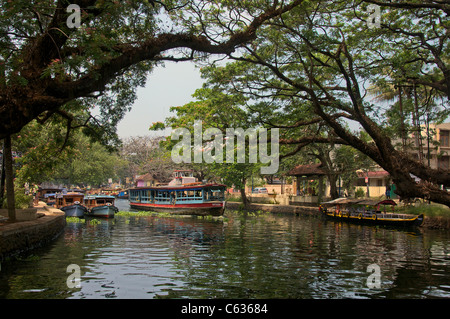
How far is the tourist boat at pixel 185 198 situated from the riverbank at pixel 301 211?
7010 mm

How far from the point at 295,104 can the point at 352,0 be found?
15.0 feet

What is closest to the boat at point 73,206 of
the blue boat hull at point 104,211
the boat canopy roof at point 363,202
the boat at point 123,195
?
the blue boat hull at point 104,211

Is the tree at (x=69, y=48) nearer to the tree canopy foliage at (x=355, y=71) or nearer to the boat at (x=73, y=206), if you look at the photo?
the tree canopy foliage at (x=355, y=71)

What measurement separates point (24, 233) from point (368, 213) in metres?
21.1

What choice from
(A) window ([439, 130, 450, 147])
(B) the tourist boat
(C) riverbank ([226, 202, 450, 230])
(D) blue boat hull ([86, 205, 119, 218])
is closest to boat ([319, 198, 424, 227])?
(C) riverbank ([226, 202, 450, 230])

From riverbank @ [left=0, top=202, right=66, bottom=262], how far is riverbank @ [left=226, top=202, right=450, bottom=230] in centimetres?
2039

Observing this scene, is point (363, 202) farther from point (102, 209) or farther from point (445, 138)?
point (102, 209)

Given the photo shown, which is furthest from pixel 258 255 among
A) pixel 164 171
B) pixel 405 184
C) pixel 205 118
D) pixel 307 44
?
pixel 164 171

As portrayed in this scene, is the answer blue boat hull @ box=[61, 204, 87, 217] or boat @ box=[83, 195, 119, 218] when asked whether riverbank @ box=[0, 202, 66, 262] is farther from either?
blue boat hull @ box=[61, 204, 87, 217]

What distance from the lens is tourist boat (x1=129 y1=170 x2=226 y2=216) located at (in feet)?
99.8

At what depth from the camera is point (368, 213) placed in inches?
1024

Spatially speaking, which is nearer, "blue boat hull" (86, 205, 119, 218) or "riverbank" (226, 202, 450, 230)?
"riverbank" (226, 202, 450, 230)

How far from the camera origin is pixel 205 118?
30453 mm
